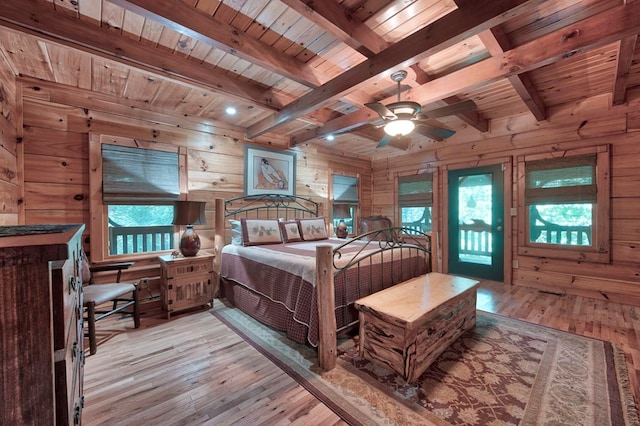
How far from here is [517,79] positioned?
8.46 ft

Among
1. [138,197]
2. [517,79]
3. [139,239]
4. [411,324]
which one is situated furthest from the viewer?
[139,239]

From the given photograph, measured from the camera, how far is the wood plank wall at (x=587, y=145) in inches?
129

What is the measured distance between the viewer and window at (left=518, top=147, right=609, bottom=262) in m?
3.45

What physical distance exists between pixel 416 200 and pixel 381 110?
131 inches

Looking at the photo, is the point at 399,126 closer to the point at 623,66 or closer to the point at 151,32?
the point at 623,66

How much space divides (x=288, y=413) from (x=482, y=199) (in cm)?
444

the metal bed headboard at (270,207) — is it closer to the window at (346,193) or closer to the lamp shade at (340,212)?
the lamp shade at (340,212)

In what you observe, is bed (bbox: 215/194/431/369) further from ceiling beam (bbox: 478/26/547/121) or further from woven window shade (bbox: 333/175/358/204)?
ceiling beam (bbox: 478/26/547/121)

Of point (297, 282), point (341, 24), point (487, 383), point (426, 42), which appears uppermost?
point (341, 24)

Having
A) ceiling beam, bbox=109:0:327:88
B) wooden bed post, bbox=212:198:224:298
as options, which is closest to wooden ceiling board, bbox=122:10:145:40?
ceiling beam, bbox=109:0:327:88

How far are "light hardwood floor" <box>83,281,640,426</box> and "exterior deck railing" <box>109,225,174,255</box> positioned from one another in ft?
2.65

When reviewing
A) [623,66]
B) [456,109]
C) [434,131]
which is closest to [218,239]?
[434,131]

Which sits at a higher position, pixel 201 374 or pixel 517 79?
pixel 517 79

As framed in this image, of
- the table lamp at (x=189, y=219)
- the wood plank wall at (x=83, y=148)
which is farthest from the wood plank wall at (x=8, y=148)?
the table lamp at (x=189, y=219)
